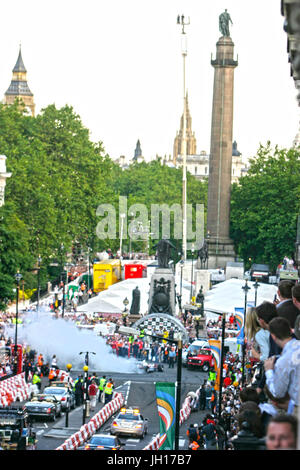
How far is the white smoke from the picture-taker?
4400cm

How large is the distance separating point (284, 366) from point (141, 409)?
89.0 ft

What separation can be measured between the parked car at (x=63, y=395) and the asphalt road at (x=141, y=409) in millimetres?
281

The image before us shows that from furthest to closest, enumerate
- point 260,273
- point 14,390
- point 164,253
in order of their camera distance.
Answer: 1. point 260,273
2. point 164,253
3. point 14,390

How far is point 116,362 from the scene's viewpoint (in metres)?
45.0

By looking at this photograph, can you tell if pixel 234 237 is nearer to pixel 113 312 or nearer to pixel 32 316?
pixel 113 312

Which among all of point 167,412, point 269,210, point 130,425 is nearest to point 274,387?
point 167,412

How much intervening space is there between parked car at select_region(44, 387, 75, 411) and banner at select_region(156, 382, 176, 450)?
12.9m

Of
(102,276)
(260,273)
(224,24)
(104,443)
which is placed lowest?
(104,443)

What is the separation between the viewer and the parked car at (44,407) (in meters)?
33.2

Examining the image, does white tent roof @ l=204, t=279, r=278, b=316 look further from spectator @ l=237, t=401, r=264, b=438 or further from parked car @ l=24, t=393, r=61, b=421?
spectator @ l=237, t=401, r=264, b=438

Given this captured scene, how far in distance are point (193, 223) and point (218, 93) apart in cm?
1898

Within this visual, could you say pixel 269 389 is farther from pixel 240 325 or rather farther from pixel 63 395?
pixel 240 325

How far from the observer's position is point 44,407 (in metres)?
33.3

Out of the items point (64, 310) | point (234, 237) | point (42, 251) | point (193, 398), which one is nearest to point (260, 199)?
point (234, 237)
